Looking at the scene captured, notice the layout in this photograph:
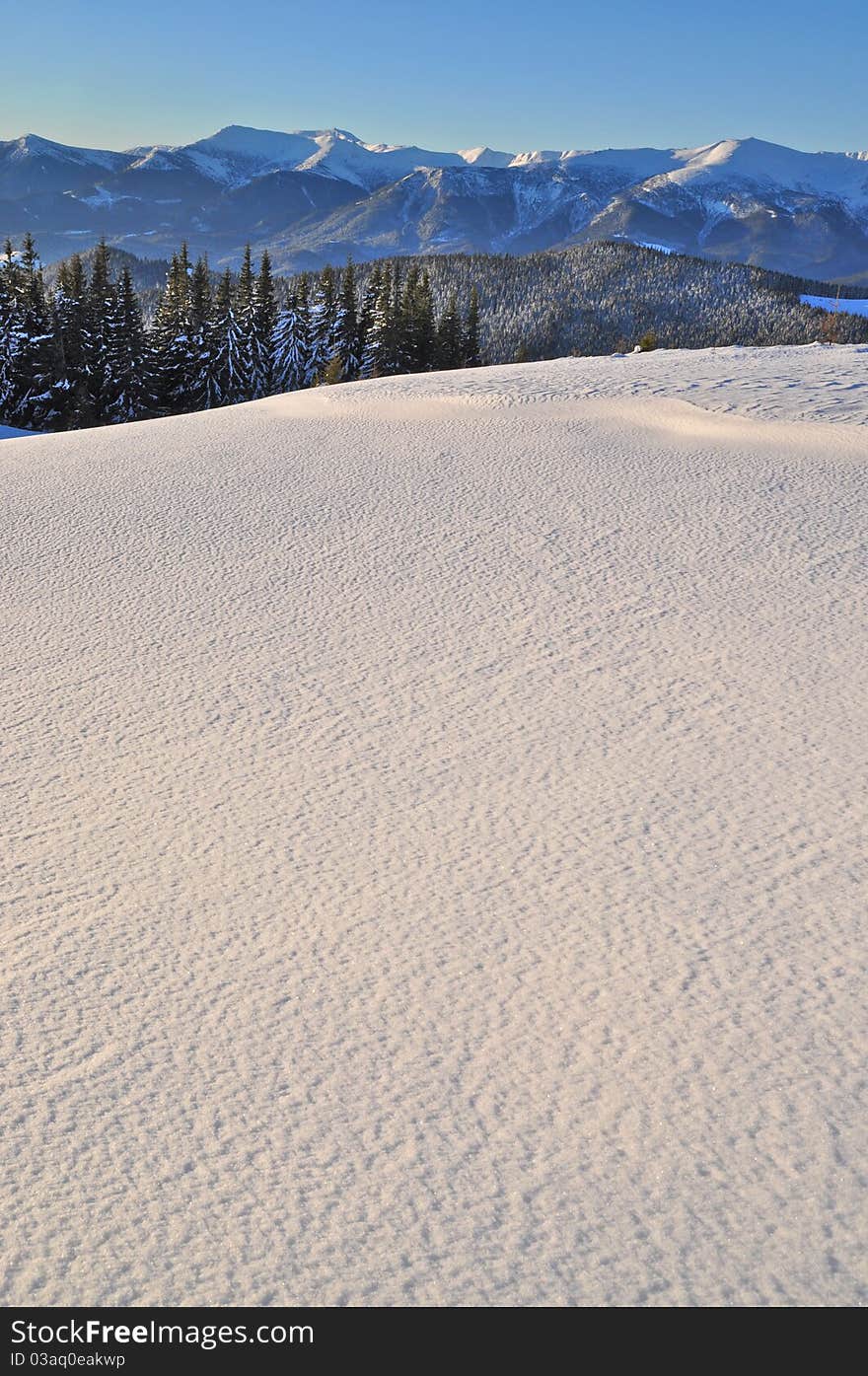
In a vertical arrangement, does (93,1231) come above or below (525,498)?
below

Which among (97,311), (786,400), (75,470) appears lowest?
(75,470)

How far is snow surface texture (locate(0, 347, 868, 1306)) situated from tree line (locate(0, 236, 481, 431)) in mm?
31381

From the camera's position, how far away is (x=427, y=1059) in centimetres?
313

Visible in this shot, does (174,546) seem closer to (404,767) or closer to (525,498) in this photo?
(525,498)

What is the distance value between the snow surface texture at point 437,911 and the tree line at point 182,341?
31.4 metres

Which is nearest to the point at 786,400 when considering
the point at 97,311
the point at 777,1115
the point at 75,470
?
the point at 75,470

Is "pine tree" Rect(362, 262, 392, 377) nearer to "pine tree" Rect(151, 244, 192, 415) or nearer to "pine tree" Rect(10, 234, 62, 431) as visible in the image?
"pine tree" Rect(151, 244, 192, 415)

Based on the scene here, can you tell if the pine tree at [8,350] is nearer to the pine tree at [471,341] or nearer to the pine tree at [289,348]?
the pine tree at [289,348]

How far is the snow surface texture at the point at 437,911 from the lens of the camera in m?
2.61

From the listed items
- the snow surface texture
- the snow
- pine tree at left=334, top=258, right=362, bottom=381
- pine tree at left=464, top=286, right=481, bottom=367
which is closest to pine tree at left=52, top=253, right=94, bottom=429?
pine tree at left=334, top=258, right=362, bottom=381

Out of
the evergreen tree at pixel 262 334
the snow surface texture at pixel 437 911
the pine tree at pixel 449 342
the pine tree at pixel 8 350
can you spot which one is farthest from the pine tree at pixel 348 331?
the snow surface texture at pixel 437 911

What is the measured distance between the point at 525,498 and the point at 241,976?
642 cm

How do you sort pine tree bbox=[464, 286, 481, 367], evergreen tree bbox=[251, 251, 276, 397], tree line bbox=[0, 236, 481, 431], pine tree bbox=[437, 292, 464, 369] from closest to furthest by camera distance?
tree line bbox=[0, 236, 481, 431] → evergreen tree bbox=[251, 251, 276, 397] → pine tree bbox=[437, 292, 464, 369] → pine tree bbox=[464, 286, 481, 367]

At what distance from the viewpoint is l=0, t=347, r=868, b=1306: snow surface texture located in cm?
Answer: 261
